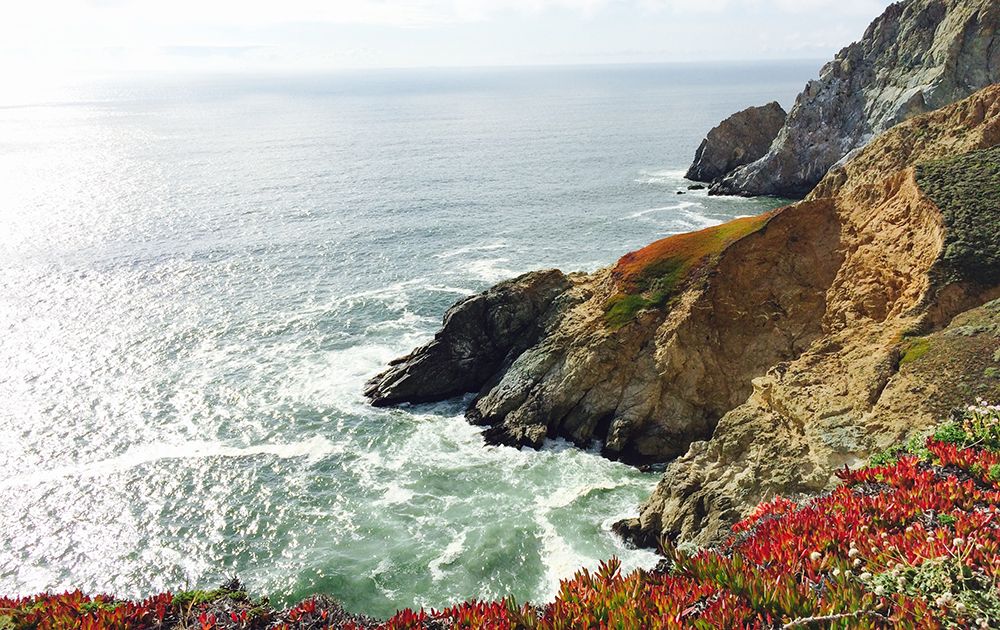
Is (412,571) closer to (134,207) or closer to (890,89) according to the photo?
(134,207)

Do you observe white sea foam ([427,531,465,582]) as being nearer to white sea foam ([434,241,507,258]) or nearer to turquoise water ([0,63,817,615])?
turquoise water ([0,63,817,615])

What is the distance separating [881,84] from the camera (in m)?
87.0

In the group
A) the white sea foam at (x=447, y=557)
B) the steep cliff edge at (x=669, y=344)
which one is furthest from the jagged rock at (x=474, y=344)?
the white sea foam at (x=447, y=557)

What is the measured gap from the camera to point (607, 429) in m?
35.3

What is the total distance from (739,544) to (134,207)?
314 feet

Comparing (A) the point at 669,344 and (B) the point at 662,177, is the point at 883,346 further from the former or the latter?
(B) the point at 662,177

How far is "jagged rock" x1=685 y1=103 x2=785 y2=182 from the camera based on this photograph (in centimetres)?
10569

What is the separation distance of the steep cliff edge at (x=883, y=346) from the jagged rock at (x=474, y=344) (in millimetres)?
16425

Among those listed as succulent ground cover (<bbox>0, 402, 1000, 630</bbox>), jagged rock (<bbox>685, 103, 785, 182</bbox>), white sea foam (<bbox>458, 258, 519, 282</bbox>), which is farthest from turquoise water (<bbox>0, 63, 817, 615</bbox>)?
succulent ground cover (<bbox>0, 402, 1000, 630</bbox>)

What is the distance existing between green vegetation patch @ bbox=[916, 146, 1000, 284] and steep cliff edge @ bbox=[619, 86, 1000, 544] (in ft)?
0.21

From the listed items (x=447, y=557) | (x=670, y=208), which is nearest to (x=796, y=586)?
(x=447, y=557)

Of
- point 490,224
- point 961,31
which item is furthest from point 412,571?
point 961,31

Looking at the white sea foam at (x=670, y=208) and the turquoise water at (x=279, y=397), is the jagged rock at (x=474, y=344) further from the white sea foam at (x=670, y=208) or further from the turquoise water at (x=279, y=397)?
the white sea foam at (x=670, y=208)

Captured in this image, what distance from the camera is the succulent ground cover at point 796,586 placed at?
9852 mm
